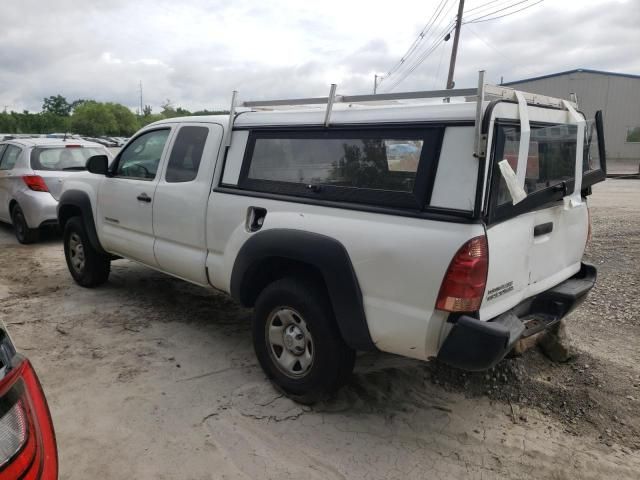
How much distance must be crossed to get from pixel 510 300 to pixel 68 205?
15.6ft

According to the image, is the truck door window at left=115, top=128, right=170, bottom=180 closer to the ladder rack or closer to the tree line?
the ladder rack

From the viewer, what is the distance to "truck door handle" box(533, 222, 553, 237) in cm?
294

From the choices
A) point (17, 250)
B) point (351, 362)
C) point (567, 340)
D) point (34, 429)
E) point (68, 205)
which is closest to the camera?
point (34, 429)

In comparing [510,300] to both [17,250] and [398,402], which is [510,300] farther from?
[17,250]

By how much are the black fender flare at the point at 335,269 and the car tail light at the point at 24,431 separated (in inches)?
60.8

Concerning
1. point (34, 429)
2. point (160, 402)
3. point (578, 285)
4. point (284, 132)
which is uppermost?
point (284, 132)

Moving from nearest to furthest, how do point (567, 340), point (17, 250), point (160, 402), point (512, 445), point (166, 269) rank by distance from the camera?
1. point (512, 445)
2. point (160, 402)
3. point (567, 340)
4. point (166, 269)
5. point (17, 250)

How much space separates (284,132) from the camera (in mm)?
3436

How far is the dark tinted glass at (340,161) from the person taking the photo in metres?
2.78

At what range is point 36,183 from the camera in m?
7.76

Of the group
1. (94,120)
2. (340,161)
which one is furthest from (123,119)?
A: (340,161)

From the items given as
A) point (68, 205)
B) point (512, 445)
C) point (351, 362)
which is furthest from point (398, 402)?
point (68, 205)

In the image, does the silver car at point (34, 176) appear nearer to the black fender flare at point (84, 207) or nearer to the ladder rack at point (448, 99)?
the black fender flare at point (84, 207)

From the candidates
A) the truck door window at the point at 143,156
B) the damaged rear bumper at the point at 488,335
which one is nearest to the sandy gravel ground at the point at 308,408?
the damaged rear bumper at the point at 488,335
